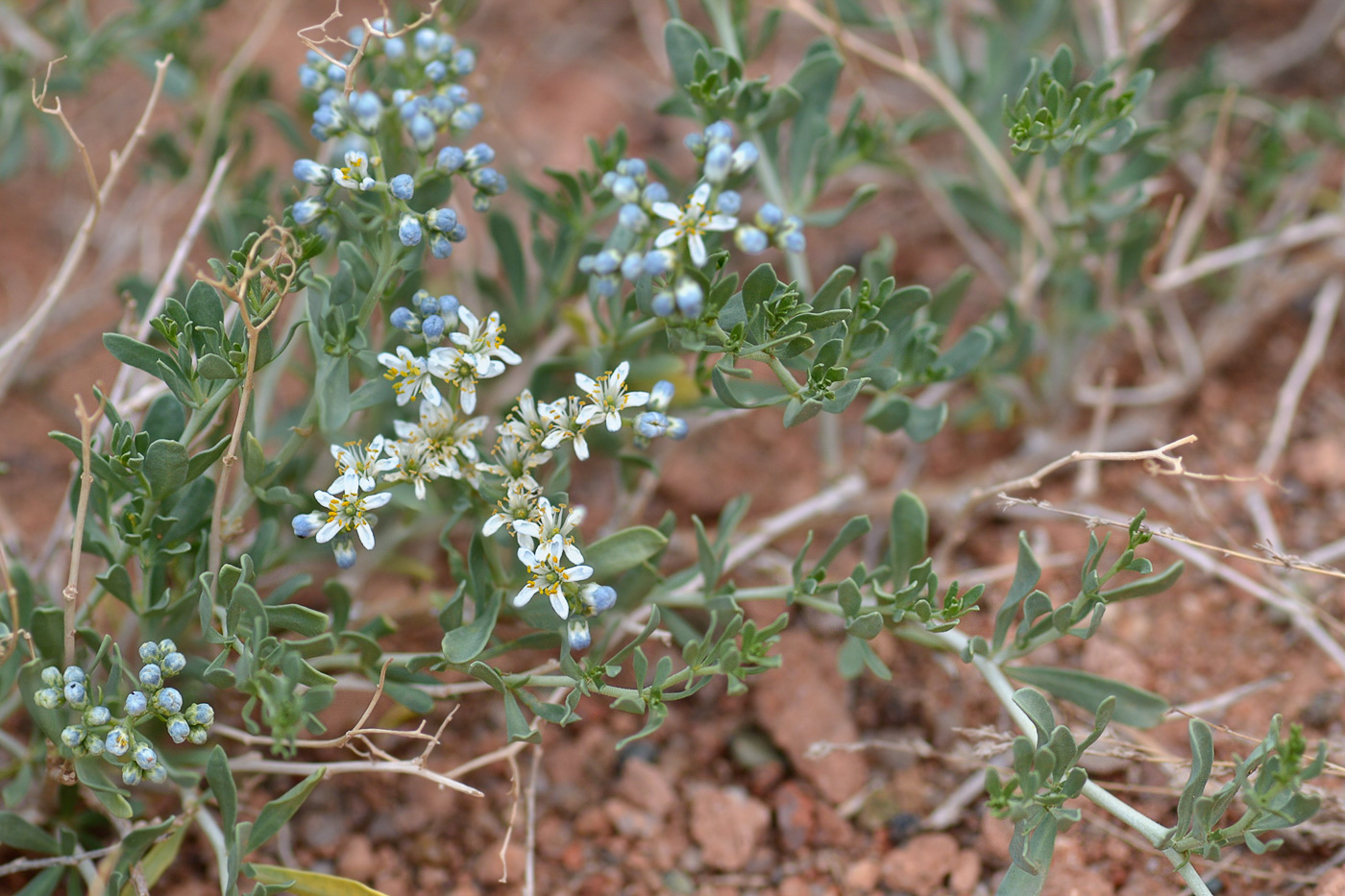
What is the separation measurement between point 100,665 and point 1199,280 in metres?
4.09

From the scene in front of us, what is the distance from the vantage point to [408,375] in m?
2.70

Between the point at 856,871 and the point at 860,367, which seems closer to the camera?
the point at 860,367

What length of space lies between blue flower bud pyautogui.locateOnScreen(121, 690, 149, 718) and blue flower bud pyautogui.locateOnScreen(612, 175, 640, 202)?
1542 mm

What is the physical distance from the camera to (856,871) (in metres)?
3.29

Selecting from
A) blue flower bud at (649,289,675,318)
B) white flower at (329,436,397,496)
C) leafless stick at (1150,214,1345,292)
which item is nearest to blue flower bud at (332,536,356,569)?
white flower at (329,436,397,496)

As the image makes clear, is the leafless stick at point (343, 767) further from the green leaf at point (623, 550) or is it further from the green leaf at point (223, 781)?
the green leaf at point (623, 550)

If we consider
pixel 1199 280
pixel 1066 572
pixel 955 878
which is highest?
pixel 1199 280

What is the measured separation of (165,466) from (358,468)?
420 mm

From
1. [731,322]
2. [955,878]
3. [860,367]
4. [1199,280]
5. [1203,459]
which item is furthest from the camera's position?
[1199,280]

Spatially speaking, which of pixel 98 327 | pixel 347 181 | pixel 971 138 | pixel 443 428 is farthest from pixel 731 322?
pixel 98 327

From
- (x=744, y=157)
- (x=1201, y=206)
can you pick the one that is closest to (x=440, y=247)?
(x=744, y=157)

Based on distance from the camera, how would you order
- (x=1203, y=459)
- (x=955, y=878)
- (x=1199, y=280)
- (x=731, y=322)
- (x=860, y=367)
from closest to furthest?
(x=731, y=322) < (x=860, y=367) < (x=955, y=878) < (x=1203, y=459) < (x=1199, y=280)

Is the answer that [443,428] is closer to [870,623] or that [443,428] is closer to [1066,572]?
[870,623]

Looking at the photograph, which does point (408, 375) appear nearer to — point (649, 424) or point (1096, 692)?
point (649, 424)
